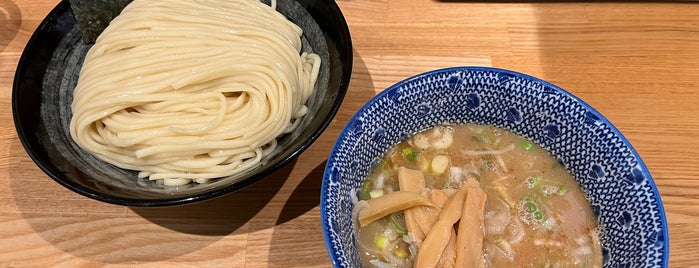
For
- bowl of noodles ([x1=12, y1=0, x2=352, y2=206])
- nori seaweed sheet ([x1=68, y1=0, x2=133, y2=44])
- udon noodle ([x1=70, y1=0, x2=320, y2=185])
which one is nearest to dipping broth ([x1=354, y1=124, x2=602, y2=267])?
bowl of noodles ([x1=12, y1=0, x2=352, y2=206])

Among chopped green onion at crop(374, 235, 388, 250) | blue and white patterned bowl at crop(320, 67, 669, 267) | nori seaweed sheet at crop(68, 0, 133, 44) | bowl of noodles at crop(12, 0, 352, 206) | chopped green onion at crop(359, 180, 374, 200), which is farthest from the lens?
nori seaweed sheet at crop(68, 0, 133, 44)

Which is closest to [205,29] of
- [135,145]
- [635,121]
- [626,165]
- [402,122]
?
[135,145]

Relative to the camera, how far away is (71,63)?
1.67m

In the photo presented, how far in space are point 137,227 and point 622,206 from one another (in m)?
1.31

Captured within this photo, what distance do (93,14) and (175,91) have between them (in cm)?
42

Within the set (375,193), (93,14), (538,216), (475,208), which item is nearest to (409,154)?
(375,193)

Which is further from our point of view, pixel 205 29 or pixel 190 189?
pixel 205 29

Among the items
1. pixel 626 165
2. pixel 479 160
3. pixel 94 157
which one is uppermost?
pixel 626 165

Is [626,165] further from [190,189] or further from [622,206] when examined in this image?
[190,189]

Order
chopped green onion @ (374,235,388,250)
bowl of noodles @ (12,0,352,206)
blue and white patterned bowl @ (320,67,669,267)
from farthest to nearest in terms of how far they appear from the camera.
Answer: bowl of noodles @ (12,0,352,206) < chopped green onion @ (374,235,388,250) < blue and white patterned bowl @ (320,67,669,267)

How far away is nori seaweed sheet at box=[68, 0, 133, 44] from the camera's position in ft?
5.34

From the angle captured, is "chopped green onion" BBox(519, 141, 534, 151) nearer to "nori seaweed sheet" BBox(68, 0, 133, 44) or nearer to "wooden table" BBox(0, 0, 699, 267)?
"wooden table" BBox(0, 0, 699, 267)

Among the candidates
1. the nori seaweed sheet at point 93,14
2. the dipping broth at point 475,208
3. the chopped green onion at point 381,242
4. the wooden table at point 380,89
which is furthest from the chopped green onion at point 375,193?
the nori seaweed sheet at point 93,14

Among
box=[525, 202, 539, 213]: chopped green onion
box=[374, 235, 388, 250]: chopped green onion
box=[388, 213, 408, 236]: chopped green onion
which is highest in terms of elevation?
box=[525, 202, 539, 213]: chopped green onion
